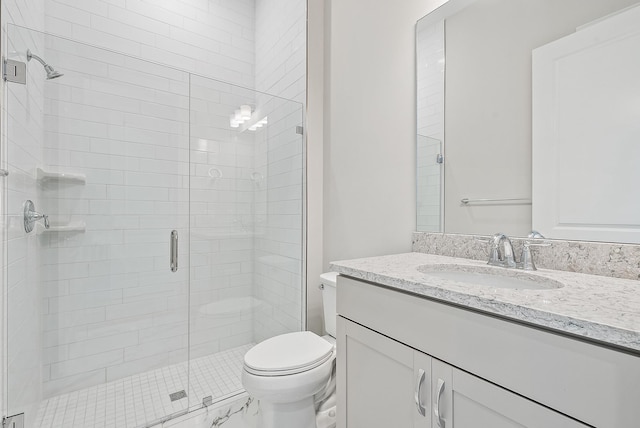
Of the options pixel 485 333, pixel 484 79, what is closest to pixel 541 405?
pixel 485 333

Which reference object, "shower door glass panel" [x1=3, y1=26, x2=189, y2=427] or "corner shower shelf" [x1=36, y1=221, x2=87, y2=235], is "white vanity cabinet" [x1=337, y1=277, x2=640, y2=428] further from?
"corner shower shelf" [x1=36, y1=221, x2=87, y2=235]

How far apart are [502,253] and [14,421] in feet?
6.95

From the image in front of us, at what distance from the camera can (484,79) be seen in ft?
4.77

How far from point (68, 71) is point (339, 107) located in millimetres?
1442

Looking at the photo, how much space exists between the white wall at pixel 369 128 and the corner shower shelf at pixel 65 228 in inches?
52.6

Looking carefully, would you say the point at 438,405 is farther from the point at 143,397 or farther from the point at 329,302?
the point at 143,397

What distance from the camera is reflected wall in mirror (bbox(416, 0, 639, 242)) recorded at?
1.28m

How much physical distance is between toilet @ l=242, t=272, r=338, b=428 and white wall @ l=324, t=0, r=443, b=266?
54cm

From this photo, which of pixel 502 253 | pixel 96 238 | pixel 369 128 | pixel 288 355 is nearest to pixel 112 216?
pixel 96 238

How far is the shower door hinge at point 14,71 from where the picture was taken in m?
1.21

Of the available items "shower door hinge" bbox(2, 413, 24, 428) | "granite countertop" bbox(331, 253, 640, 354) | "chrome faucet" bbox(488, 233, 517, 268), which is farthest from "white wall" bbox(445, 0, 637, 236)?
"shower door hinge" bbox(2, 413, 24, 428)

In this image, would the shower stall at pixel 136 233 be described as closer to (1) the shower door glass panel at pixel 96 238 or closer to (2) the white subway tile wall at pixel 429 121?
(1) the shower door glass panel at pixel 96 238

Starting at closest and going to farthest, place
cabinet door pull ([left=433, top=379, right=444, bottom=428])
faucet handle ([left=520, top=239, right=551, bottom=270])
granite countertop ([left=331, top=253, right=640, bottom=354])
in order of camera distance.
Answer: granite countertop ([left=331, top=253, right=640, bottom=354]), cabinet door pull ([left=433, top=379, right=444, bottom=428]), faucet handle ([left=520, top=239, right=551, bottom=270])

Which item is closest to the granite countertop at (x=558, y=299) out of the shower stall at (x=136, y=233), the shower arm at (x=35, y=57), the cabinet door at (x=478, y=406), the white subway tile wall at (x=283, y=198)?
the cabinet door at (x=478, y=406)
